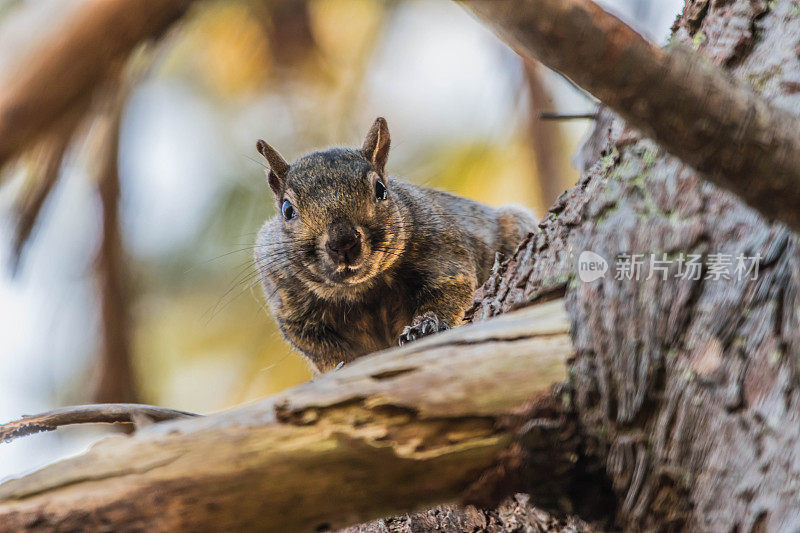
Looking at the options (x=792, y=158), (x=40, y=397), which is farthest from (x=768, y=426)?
(x=40, y=397)

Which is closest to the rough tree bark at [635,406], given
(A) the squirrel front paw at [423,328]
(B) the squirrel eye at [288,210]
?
(A) the squirrel front paw at [423,328]

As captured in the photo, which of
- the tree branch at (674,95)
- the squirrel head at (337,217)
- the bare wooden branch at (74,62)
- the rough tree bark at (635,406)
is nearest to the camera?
the tree branch at (674,95)

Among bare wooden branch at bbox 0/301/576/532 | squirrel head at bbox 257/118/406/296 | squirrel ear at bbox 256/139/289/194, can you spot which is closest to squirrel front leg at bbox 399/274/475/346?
squirrel head at bbox 257/118/406/296

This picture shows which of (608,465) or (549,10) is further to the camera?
(608,465)

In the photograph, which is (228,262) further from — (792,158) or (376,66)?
(792,158)

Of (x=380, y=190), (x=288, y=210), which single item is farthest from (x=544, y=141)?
(x=288, y=210)

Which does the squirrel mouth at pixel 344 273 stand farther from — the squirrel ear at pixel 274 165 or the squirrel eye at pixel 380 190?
the squirrel ear at pixel 274 165
